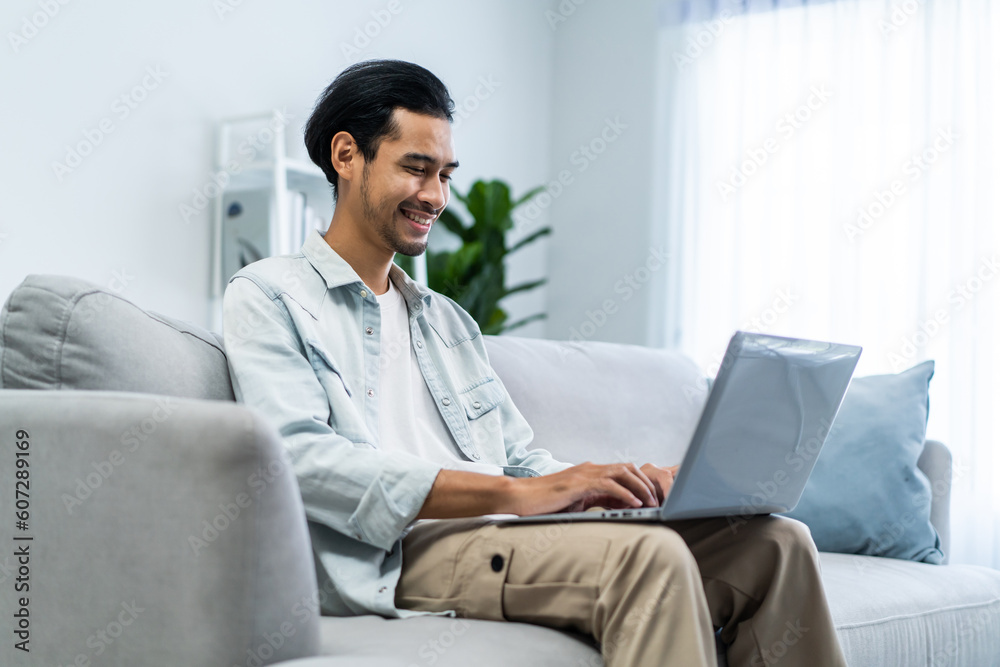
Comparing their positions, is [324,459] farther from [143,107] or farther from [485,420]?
[143,107]

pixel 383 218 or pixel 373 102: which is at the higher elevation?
pixel 373 102

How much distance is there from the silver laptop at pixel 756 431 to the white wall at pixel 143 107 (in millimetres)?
1733

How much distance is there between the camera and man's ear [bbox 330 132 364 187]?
4.67ft

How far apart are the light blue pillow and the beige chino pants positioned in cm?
74

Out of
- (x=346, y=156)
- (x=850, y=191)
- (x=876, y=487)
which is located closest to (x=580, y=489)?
(x=346, y=156)

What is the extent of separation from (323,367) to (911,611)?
1.05m

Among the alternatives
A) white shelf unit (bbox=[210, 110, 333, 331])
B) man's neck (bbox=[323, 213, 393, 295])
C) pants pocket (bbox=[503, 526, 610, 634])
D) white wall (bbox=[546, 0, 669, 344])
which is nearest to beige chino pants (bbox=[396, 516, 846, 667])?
pants pocket (bbox=[503, 526, 610, 634])

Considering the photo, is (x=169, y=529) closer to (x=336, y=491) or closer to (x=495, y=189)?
(x=336, y=491)

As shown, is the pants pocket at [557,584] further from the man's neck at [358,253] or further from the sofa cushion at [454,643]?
the man's neck at [358,253]

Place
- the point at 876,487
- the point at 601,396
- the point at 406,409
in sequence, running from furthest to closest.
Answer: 1. the point at 601,396
2. the point at 876,487
3. the point at 406,409

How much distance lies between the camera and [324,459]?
1073 mm

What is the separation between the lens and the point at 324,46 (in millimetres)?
3072

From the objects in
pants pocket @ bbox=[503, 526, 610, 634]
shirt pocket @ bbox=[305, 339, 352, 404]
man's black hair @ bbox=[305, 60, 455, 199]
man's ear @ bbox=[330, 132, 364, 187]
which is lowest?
pants pocket @ bbox=[503, 526, 610, 634]

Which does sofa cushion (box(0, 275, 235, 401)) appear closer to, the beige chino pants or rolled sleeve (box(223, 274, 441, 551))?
rolled sleeve (box(223, 274, 441, 551))
